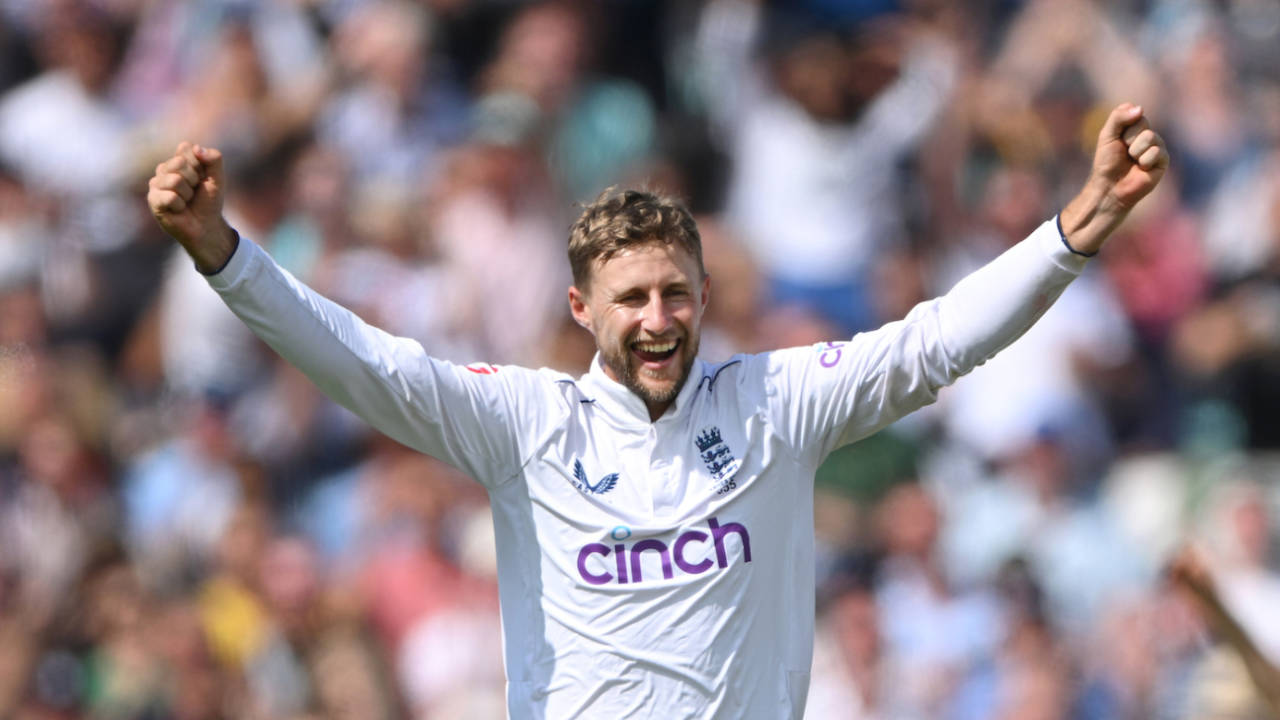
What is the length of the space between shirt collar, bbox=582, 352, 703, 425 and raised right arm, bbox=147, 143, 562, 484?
0.45ft

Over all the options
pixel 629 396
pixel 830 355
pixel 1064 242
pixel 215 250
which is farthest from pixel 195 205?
pixel 1064 242

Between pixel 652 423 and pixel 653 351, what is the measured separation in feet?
0.66

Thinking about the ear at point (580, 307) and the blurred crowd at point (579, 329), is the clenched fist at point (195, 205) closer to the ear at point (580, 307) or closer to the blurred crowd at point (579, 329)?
the ear at point (580, 307)

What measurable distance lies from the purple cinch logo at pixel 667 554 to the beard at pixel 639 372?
37 centimetres

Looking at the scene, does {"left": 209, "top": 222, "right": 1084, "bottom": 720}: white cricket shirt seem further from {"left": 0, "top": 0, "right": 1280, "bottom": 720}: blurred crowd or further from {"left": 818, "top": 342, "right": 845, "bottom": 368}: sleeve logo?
{"left": 0, "top": 0, "right": 1280, "bottom": 720}: blurred crowd

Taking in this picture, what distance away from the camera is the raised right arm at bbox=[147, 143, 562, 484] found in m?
4.08

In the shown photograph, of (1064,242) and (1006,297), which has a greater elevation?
(1064,242)

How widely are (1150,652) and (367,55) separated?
6.21 m

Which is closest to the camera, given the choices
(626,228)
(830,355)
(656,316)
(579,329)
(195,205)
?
(195,205)

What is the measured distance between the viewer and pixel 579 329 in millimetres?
9641

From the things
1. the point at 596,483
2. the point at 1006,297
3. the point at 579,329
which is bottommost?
the point at 596,483

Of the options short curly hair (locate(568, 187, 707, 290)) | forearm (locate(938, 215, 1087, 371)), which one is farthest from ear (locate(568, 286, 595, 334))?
forearm (locate(938, 215, 1087, 371))

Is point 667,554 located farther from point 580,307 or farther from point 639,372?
point 580,307

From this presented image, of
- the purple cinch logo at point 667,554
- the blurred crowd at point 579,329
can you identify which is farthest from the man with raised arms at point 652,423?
the blurred crowd at point 579,329
